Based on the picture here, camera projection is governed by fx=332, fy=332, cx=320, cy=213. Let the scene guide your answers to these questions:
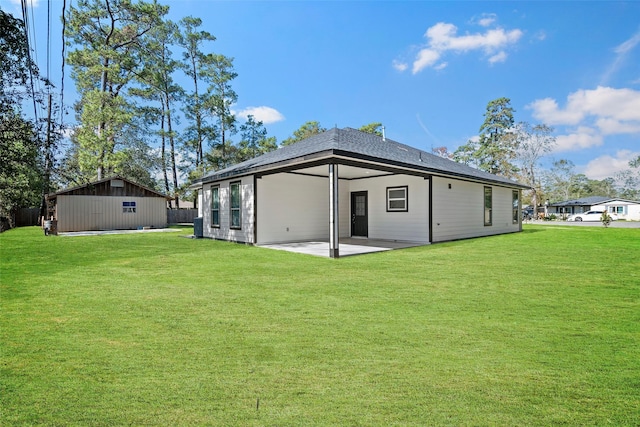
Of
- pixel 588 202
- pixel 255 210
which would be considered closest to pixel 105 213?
pixel 255 210

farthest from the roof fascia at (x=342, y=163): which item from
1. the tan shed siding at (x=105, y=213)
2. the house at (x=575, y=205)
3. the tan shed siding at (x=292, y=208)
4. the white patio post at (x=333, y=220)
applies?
the house at (x=575, y=205)

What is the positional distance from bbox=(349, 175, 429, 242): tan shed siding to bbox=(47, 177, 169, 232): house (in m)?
15.0

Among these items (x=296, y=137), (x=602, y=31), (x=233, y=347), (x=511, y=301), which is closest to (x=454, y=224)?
(x=511, y=301)

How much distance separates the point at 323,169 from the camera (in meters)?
11.5

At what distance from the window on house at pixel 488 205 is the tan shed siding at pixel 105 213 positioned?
19.6 meters

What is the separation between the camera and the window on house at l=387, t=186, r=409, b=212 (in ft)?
40.0

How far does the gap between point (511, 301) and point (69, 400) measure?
180 inches

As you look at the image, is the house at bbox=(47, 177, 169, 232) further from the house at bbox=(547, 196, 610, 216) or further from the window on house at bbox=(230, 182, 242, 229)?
the house at bbox=(547, 196, 610, 216)

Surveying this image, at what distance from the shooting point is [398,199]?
12.4m

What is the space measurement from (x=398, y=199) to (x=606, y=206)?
161ft

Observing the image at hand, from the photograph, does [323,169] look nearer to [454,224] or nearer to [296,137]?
[454,224]

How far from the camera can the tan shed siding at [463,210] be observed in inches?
471

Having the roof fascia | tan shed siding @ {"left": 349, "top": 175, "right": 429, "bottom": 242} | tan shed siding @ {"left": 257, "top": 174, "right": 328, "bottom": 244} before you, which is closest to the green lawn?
the roof fascia

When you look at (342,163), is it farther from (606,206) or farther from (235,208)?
(606,206)
